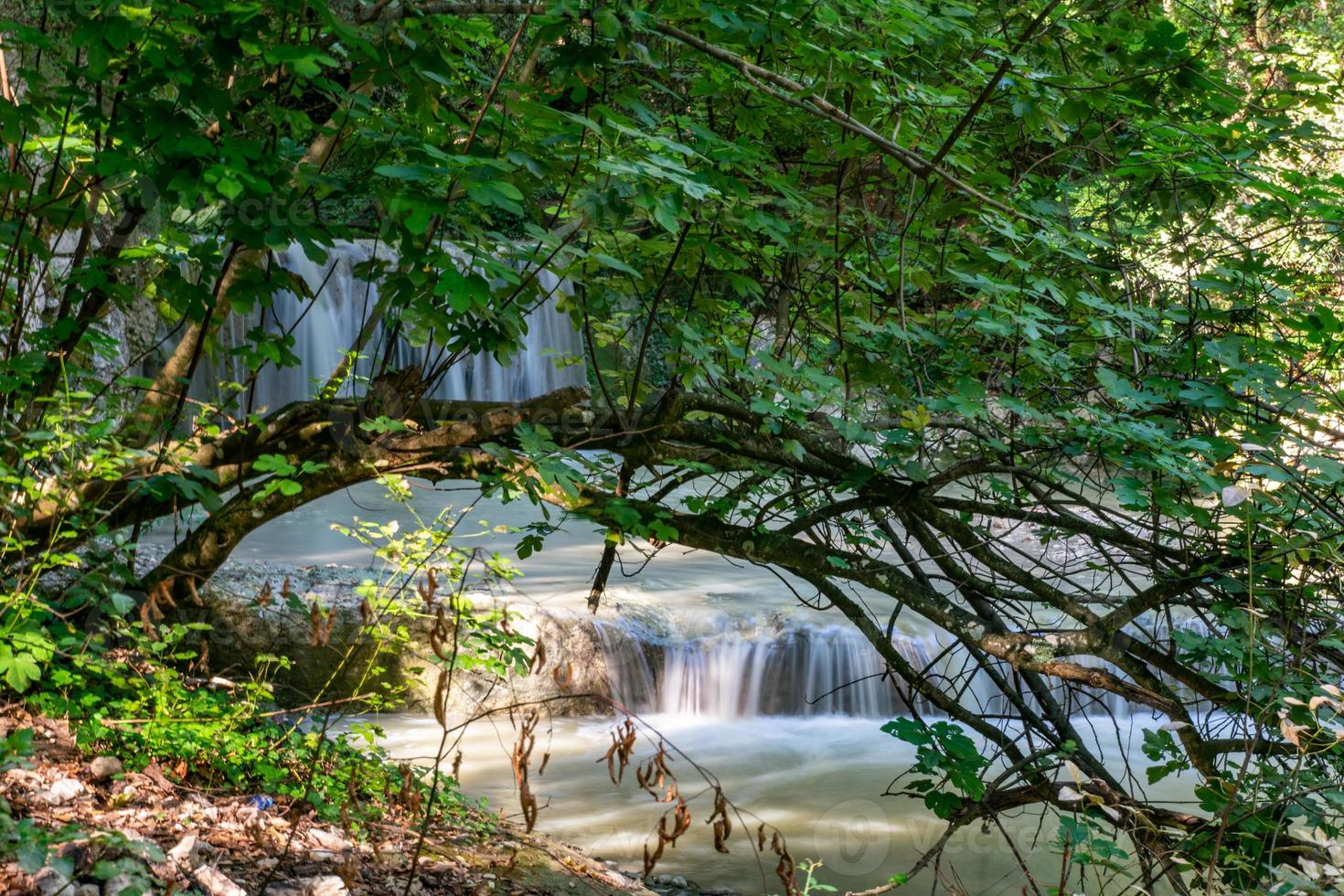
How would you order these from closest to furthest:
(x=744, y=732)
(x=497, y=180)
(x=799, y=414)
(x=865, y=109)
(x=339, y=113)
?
(x=497, y=180)
(x=339, y=113)
(x=799, y=414)
(x=865, y=109)
(x=744, y=732)

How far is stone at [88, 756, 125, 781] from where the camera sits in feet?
10.6

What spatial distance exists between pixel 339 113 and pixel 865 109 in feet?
5.67

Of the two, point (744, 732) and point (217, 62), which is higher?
point (217, 62)

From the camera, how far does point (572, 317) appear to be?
12.9 feet

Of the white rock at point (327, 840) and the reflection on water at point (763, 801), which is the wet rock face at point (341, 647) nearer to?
the reflection on water at point (763, 801)

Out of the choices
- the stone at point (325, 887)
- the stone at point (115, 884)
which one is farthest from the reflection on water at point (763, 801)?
the stone at point (115, 884)

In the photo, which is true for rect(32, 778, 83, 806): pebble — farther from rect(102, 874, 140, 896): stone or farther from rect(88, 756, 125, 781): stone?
rect(102, 874, 140, 896): stone

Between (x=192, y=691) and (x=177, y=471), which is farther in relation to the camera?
(x=192, y=691)

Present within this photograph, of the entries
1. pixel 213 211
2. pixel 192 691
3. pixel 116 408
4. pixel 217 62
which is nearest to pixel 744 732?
pixel 192 691

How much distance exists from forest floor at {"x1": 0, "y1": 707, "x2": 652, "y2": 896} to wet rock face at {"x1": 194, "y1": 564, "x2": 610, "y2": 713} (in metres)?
2.18

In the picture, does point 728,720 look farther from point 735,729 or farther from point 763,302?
point 763,302

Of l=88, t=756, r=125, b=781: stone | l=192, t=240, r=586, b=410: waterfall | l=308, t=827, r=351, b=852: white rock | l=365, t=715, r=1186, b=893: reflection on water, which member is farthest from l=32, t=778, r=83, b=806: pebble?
l=192, t=240, r=586, b=410: waterfall

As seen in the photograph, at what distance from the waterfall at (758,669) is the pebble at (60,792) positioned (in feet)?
15.0

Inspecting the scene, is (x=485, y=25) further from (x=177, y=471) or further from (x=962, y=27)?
(x=177, y=471)
